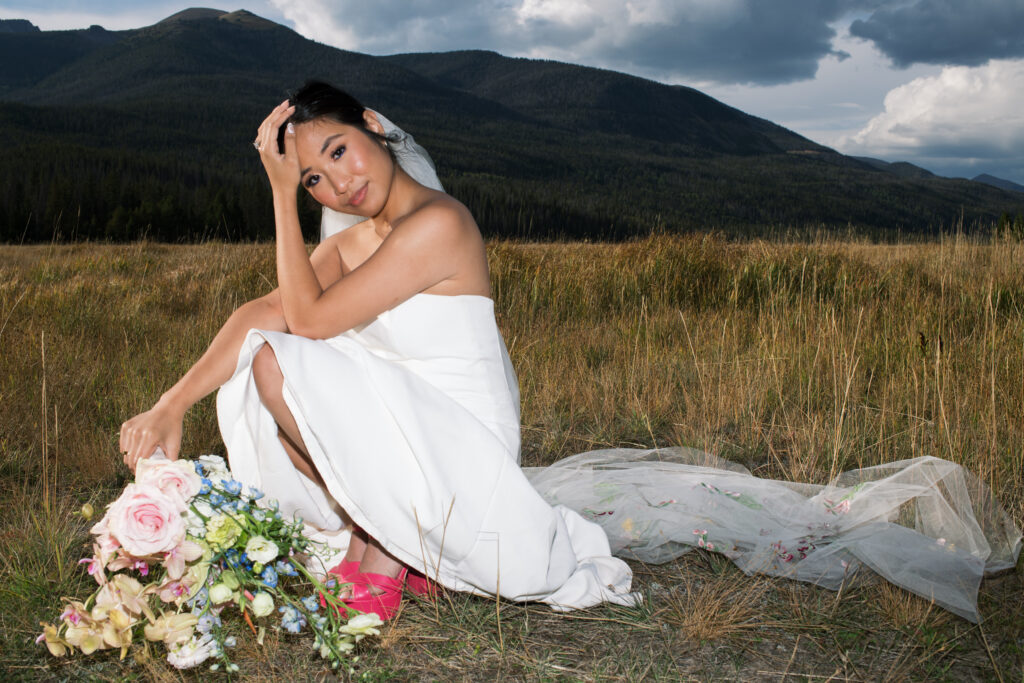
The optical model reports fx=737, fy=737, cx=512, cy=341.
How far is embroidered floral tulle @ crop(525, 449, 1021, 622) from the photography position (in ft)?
7.07

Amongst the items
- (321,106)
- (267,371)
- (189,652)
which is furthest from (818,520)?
(321,106)

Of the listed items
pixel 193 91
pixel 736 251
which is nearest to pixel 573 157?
pixel 193 91

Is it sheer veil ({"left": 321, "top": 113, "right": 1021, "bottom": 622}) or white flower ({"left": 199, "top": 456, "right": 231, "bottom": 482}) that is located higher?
white flower ({"left": 199, "top": 456, "right": 231, "bottom": 482})

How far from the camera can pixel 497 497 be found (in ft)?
6.32

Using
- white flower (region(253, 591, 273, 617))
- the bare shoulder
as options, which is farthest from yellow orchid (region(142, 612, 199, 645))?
the bare shoulder

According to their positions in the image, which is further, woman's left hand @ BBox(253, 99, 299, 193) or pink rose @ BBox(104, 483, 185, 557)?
woman's left hand @ BBox(253, 99, 299, 193)

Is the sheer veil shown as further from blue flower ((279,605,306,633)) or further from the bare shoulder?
blue flower ((279,605,306,633))

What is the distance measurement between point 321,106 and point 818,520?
6.71 feet

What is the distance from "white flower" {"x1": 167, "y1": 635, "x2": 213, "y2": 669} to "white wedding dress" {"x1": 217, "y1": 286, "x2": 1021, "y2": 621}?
1.41 feet

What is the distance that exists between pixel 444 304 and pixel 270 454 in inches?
24.9

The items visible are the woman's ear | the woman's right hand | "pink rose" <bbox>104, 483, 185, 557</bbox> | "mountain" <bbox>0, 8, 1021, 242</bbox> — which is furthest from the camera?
"mountain" <bbox>0, 8, 1021, 242</bbox>

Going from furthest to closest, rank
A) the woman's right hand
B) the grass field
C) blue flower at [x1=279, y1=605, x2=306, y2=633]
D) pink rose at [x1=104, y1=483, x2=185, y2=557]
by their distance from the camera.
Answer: the woman's right hand < the grass field < blue flower at [x1=279, y1=605, x2=306, y2=633] < pink rose at [x1=104, y1=483, x2=185, y2=557]

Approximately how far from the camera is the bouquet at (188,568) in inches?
61.3

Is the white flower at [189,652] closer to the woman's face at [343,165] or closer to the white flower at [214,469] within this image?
the white flower at [214,469]
